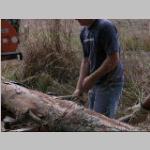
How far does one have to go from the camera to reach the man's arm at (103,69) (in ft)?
14.6

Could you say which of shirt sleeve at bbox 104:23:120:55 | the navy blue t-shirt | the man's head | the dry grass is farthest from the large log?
the man's head

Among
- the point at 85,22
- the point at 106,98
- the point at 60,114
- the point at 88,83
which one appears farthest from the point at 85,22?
the point at 60,114

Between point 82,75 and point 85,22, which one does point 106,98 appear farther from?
point 85,22

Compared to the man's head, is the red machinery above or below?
below

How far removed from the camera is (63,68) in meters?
4.75

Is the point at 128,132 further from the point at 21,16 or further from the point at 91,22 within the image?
the point at 21,16

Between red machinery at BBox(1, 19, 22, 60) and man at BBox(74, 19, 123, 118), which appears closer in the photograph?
man at BBox(74, 19, 123, 118)

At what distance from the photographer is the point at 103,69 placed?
448 centimetres

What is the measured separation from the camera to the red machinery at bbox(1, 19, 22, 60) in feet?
15.2

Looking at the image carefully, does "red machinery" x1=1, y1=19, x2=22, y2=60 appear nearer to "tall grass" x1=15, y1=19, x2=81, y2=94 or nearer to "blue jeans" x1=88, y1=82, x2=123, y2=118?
"tall grass" x1=15, y1=19, x2=81, y2=94

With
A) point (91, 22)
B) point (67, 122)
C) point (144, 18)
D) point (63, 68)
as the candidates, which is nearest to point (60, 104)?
point (67, 122)

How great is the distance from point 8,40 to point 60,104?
811 mm

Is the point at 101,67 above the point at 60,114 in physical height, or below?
above

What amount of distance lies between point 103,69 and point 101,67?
3 centimetres
